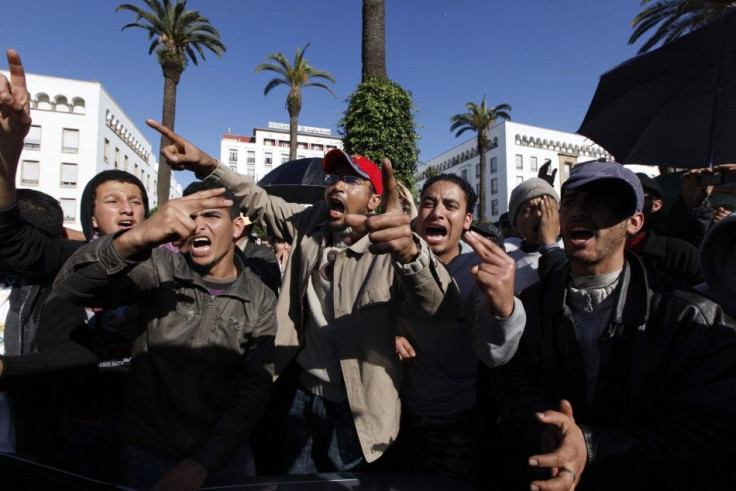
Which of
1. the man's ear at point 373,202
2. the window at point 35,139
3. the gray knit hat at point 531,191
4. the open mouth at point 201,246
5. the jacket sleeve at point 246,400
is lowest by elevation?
the jacket sleeve at point 246,400

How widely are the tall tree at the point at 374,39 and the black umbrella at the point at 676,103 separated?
3.61 metres

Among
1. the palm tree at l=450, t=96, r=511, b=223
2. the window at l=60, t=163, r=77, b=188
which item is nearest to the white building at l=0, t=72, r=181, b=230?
the window at l=60, t=163, r=77, b=188

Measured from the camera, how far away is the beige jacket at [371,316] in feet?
6.05

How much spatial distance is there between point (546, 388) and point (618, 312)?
1.57 feet

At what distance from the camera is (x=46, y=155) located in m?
38.5

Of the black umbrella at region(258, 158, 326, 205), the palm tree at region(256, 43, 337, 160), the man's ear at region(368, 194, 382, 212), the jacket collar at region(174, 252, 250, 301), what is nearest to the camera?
the jacket collar at region(174, 252, 250, 301)

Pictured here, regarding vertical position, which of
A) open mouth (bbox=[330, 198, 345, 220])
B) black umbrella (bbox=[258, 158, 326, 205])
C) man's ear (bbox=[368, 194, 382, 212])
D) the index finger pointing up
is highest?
black umbrella (bbox=[258, 158, 326, 205])

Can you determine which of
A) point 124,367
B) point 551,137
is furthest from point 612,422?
point 551,137

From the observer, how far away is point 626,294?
1886 mm

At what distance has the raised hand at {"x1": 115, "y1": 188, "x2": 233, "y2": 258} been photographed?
1607 millimetres

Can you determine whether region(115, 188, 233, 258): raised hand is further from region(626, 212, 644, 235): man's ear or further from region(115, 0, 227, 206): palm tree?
region(115, 0, 227, 206): palm tree

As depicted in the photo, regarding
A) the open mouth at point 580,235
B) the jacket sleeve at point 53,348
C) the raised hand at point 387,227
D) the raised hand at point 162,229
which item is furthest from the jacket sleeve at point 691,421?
the jacket sleeve at point 53,348

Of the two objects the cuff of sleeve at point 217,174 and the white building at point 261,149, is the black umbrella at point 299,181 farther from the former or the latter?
the white building at point 261,149

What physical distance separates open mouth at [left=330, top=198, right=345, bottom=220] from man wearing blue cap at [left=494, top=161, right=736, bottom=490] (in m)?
1.22
